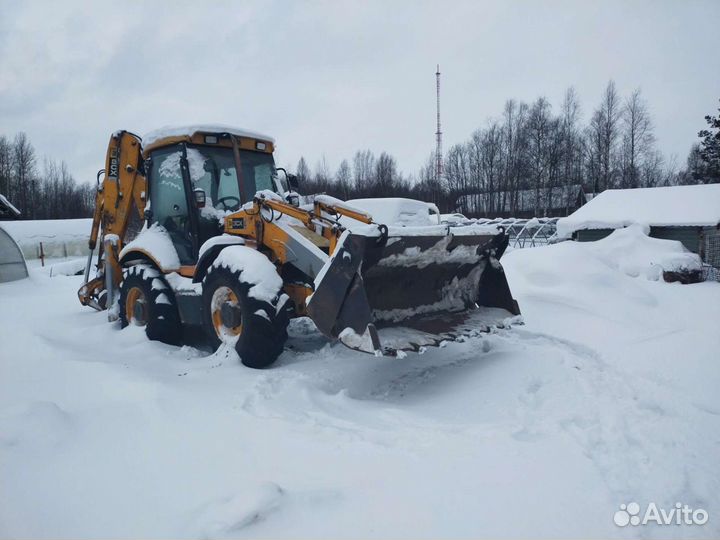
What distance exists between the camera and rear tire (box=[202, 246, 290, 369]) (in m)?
5.02

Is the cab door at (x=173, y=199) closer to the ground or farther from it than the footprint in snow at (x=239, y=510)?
farther from it

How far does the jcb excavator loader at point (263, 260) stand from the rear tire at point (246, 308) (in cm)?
1

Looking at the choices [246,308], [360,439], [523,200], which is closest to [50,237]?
[246,308]

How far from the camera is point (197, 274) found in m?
5.91

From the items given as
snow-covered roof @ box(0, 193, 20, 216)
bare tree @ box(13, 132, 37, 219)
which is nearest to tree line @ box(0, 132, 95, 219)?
bare tree @ box(13, 132, 37, 219)

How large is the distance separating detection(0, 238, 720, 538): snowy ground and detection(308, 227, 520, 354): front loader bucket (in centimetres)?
49

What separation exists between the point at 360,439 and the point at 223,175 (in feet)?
14.1

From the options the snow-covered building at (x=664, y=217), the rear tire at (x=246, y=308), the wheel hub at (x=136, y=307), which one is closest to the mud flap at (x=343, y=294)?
the rear tire at (x=246, y=308)

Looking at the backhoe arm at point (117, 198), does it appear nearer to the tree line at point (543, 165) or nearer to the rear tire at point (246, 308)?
the rear tire at point (246, 308)

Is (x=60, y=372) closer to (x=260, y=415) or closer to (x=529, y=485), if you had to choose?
(x=260, y=415)

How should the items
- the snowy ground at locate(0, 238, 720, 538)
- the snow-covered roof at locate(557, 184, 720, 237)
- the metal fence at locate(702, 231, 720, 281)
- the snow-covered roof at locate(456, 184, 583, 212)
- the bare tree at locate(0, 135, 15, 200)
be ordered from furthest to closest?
the bare tree at locate(0, 135, 15, 200)
the snow-covered roof at locate(456, 184, 583, 212)
the snow-covered roof at locate(557, 184, 720, 237)
the metal fence at locate(702, 231, 720, 281)
the snowy ground at locate(0, 238, 720, 538)

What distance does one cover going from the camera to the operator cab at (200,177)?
6.31m

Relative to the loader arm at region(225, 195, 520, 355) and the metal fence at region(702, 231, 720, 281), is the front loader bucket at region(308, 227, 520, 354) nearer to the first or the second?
the loader arm at region(225, 195, 520, 355)

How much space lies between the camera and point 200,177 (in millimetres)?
6320
